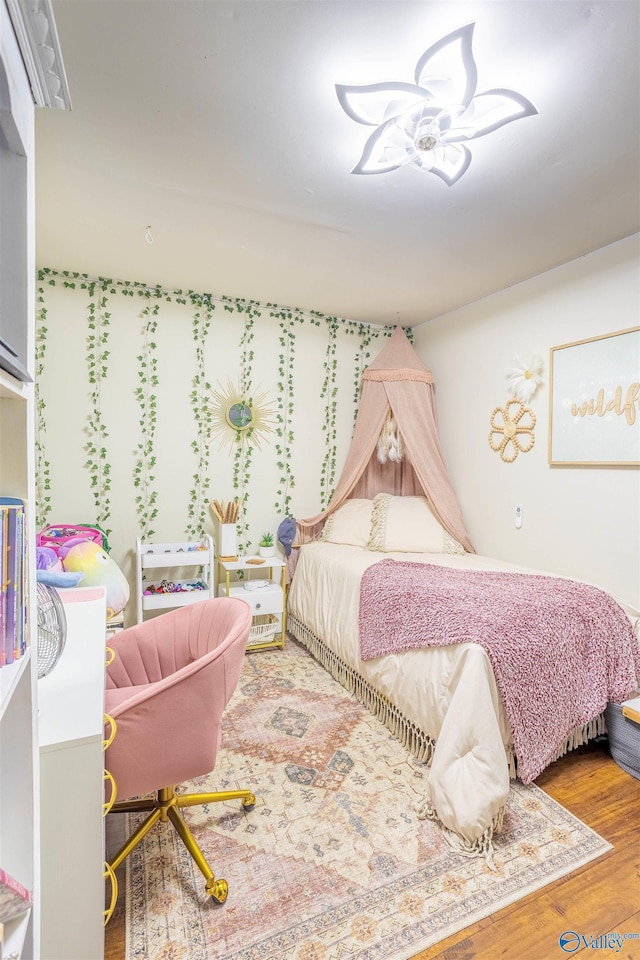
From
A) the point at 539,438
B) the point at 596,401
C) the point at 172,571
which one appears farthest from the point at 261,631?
the point at 596,401

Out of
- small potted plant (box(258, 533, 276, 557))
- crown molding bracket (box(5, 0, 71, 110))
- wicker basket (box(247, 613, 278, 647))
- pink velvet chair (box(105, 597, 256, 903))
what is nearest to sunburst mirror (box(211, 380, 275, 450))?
small potted plant (box(258, 533, 276, 557))

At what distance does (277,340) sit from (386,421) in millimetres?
1113

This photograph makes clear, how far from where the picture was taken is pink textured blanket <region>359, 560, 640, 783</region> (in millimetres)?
1839

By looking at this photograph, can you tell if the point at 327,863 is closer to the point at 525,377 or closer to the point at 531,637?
the point at 531,637

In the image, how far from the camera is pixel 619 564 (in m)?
2.51

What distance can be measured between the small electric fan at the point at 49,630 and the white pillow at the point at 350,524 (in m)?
2.39

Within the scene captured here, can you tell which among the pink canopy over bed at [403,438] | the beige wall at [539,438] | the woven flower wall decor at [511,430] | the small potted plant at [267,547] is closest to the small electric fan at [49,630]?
the small potted plant at [267,547]

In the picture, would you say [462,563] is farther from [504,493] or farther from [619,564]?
[619,564]

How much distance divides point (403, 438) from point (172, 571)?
206cm

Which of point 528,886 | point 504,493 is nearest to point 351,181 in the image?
point 504,493

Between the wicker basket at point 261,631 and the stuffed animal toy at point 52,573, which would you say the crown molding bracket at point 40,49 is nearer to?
the stuffed animal toy at point 52,573

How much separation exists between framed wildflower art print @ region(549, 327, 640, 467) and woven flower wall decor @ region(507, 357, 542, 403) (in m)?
0.11

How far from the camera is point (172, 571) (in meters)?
3.41

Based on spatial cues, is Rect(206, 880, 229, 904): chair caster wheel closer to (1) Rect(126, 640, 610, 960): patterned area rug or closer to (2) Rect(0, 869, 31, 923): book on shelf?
(1) Rect(126, 640, 610, 960): patterned area rug
